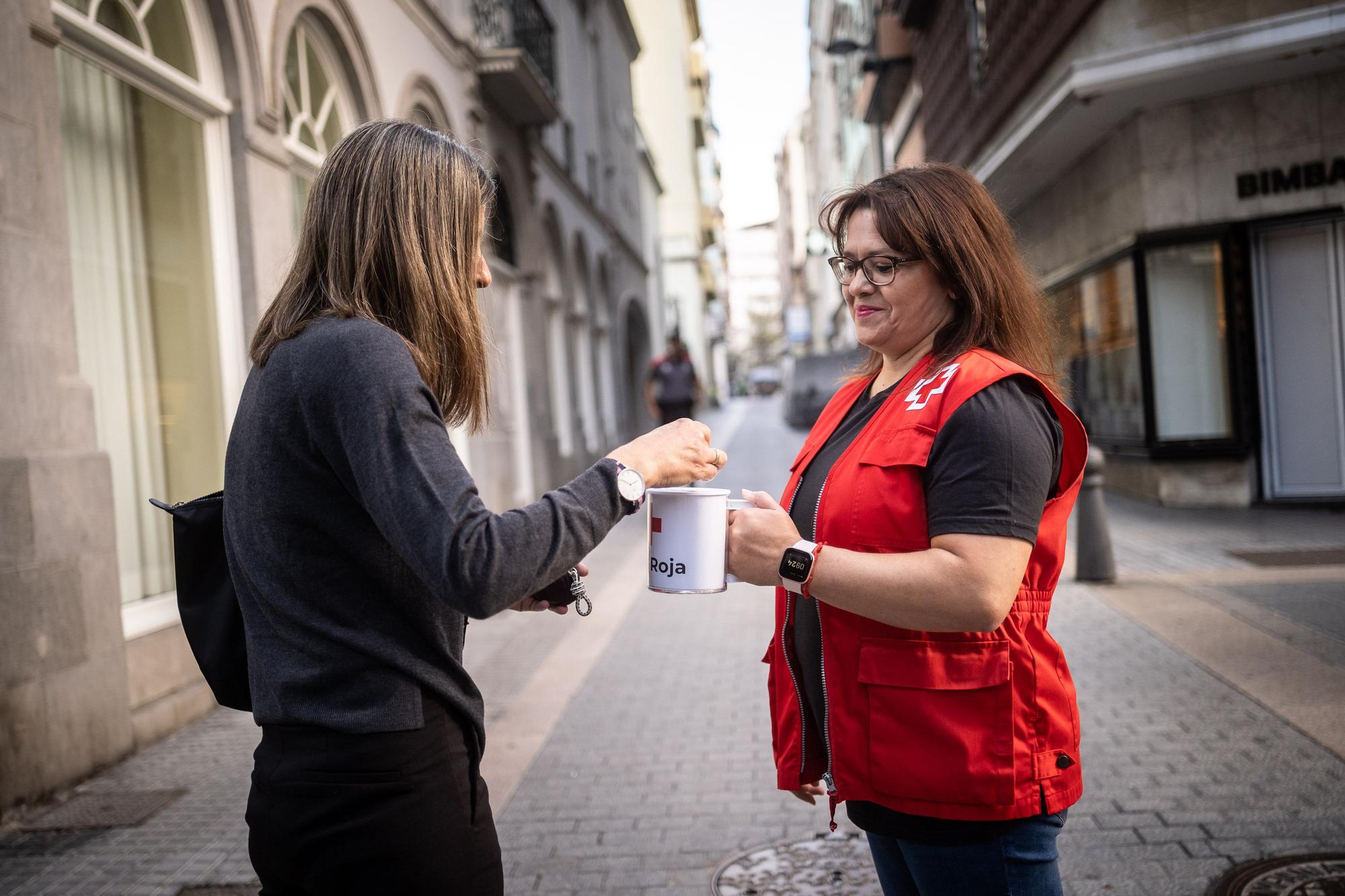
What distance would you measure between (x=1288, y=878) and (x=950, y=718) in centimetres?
238

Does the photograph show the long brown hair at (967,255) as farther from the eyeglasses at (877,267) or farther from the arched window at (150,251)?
the arched window at (150,251)

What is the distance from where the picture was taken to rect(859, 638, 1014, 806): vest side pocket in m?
1.83

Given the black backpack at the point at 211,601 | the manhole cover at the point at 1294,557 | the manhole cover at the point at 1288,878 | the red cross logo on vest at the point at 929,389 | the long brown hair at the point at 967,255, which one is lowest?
the manhole cover at the point at 1288,878

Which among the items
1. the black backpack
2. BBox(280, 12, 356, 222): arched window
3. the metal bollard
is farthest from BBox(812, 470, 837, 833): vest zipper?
BBox(280, 12, 356, 222): arched window

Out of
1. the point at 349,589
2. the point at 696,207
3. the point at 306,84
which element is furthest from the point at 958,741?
the point at 696,207

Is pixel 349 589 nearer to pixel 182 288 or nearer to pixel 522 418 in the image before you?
pixel 182 288

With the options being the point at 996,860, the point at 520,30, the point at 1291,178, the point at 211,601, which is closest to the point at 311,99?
the point at 520,30

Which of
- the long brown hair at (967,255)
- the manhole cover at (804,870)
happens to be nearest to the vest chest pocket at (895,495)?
the long brown hair at (967,255)

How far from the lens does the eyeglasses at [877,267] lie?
6.73ft

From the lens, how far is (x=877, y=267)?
81.8 inches

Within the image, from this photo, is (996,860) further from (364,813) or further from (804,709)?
(364,813)

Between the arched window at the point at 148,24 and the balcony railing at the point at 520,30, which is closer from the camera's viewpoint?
the arched window at the point at 148,24

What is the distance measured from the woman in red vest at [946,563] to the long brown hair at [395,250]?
0.61 metres

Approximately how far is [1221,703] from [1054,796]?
13.1 feet
